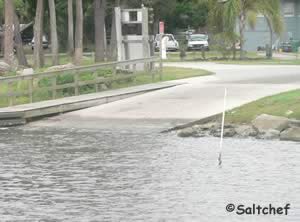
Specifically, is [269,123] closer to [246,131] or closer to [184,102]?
[246,131]

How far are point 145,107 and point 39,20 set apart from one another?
1967cm

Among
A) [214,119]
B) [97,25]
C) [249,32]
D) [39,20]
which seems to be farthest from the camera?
[249,32]

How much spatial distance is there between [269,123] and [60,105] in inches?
281

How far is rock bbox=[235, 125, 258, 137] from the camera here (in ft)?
63.5

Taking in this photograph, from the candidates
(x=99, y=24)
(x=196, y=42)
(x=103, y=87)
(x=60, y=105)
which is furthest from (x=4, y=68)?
(x=196, y=42)

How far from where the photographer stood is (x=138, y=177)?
14391mm

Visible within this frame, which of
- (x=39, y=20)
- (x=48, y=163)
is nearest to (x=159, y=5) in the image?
(x=39, y=20)

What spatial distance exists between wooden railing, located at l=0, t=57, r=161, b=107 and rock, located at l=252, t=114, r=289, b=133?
26.8 feet

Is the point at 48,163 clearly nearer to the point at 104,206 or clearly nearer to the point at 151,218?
the point at 104,206

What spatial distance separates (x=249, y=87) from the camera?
27.8m

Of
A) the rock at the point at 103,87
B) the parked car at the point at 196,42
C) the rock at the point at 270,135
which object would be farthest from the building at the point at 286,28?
the rock at the point at 270,135

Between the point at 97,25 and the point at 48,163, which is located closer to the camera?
the point at 48,163

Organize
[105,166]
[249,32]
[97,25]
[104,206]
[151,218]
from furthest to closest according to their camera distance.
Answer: [249,32] < [97,25] < [105,166] < [104,206] < [151,218]

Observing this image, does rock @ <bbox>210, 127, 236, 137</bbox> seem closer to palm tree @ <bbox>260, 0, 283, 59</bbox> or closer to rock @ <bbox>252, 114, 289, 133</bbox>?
rock @ <bbox>252, 114, 289, 133</bbox>
